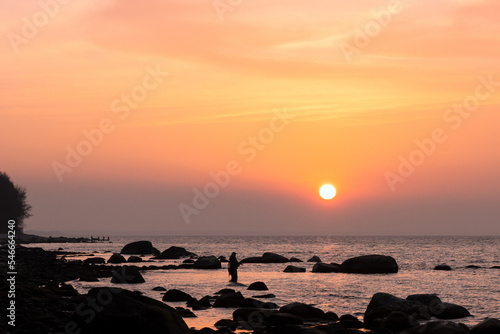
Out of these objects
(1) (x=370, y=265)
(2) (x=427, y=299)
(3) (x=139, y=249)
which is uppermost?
(3) (x=139, y=249)

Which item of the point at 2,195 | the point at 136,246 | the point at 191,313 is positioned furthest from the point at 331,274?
the point at 2,195

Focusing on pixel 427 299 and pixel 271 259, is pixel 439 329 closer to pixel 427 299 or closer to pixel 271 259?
pixel 427 299

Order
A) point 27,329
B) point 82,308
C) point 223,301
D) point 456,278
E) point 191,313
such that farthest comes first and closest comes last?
point 456,278
point 223,301
point 191,313
point 27,329
point 82,308

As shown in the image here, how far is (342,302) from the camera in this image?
3128 centimetres

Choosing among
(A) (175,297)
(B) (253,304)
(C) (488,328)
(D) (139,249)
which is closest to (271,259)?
(D) (139,249)

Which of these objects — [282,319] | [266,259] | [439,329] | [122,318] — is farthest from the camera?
[266,259]

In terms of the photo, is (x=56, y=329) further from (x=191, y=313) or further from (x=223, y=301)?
(x=223, y=301)

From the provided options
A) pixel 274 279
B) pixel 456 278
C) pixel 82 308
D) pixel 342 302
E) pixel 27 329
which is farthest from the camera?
pixel 456 278

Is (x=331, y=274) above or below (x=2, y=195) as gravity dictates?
below

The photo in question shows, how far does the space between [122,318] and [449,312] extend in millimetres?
15910

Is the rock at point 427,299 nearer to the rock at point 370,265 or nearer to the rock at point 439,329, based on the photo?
the rock at point 439,329

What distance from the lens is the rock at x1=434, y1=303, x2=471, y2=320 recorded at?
2527cm

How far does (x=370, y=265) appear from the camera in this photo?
5253 centimetres

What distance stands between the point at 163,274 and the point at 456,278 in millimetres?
25077
